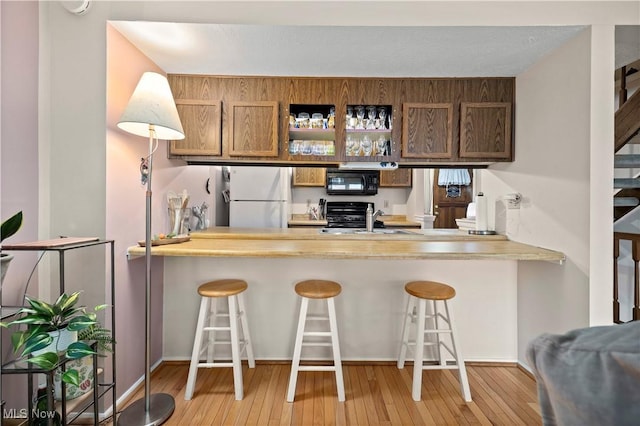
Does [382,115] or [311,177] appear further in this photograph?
[311,177]

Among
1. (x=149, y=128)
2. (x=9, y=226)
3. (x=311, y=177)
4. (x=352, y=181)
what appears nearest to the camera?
(x=9, y=226)

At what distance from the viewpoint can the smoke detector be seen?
61.0 inches

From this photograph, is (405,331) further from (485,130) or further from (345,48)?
(345,48)

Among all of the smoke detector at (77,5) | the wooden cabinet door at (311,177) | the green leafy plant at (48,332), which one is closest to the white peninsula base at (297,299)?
the green leafy plant at (48,332)

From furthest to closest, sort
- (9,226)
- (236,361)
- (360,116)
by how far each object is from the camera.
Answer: (360,116)
(236,361)
(9,226)

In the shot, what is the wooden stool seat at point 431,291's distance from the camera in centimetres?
179

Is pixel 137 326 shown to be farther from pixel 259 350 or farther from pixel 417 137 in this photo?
pixel 417 137

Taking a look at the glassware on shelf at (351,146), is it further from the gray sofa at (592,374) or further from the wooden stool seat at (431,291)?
the gray sofa at (592,374)

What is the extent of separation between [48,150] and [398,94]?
2266 millimetres

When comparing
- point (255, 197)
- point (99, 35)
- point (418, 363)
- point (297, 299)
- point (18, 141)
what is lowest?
point (418, 363)

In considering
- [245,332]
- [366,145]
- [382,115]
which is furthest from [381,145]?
[245,332]

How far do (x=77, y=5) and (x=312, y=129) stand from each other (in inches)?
60.1

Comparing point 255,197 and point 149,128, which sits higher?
point 149,128

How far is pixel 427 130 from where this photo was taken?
2244 mm
